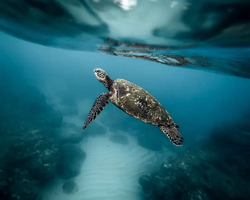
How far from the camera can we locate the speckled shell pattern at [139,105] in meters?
4.79

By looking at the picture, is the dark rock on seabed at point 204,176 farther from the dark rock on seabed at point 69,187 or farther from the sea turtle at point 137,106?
the sea turtle at point 137,106

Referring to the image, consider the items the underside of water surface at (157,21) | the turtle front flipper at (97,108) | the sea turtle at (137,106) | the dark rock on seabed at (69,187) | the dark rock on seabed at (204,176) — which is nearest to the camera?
the turtle front flipper at (97,108)

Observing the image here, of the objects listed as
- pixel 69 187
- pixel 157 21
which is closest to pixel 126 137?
pixel 69 187

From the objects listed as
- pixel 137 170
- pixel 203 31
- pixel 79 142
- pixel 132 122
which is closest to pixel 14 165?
pixel 79 142

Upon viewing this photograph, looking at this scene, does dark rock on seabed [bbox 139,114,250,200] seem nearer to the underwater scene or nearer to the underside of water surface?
the underwater scene

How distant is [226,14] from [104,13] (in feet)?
16.5

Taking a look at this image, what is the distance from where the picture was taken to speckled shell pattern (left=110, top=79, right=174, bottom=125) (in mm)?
4789

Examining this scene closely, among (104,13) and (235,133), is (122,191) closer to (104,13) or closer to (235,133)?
(104,13)

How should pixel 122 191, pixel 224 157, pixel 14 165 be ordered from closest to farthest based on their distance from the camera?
pixel 14 165 → pixel 122 191 → pixel 224 157

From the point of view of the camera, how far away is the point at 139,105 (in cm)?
478

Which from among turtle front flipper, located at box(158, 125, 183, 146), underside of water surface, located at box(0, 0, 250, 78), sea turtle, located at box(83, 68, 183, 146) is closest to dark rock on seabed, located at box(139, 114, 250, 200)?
turtle front flipper, located at box(158, 125, 183, 146)

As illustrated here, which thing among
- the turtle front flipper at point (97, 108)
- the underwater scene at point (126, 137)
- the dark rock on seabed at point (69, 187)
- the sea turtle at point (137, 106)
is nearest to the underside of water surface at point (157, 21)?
the underwater scene at point (126, 137)

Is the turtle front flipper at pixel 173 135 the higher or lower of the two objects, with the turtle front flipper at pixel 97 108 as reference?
lower

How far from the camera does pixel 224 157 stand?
47.9 feet
